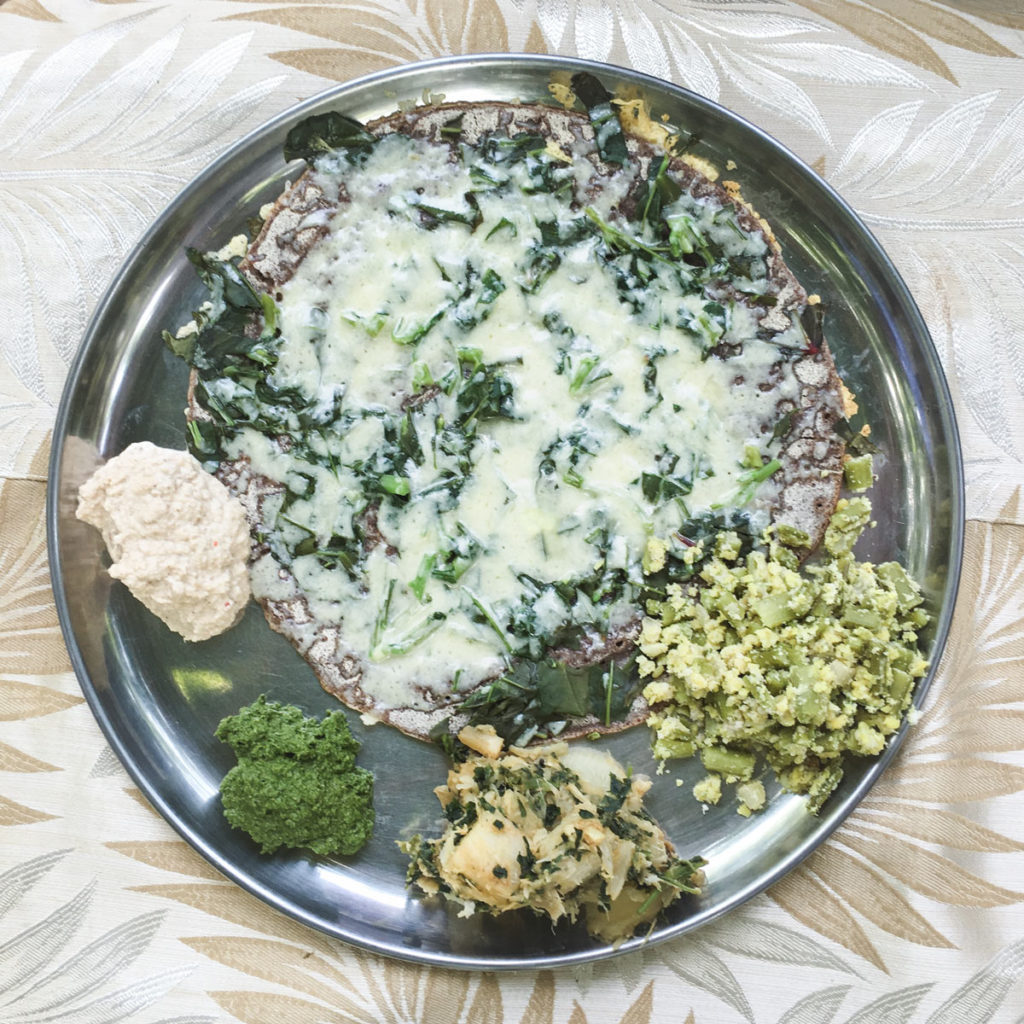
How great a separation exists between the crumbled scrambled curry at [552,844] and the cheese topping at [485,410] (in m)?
0.34

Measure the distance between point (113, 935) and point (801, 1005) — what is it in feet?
8.03

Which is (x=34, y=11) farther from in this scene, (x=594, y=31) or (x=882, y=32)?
(x=882, y=32)

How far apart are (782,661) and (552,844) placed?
0.91 meters

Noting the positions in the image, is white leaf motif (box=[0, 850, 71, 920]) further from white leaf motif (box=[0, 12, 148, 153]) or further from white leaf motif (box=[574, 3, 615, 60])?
white leaf motif (box=[574, 3, 615, 60])

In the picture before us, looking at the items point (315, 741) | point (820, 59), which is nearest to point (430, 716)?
point (315, 741)

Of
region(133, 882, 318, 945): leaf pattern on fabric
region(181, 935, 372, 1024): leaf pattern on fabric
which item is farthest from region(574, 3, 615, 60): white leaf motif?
region(181, 935, 372, 1024): leaf pattern on fabric

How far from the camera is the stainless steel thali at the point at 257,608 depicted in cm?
292

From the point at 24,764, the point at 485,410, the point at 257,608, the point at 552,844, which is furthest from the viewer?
the point at 24,764

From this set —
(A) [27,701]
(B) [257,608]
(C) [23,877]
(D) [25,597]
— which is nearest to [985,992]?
(B) [257,608]

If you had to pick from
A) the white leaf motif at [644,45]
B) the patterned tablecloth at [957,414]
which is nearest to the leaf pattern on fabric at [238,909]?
the patterned tablecloth at [957,414]

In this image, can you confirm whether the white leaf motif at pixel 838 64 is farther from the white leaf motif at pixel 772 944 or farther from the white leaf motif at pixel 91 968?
the white leaf motif at pixel 91 968

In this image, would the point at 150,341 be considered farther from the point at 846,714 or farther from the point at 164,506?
the point at 846,714

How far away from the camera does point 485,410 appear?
281 cm

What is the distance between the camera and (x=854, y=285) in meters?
3.01
